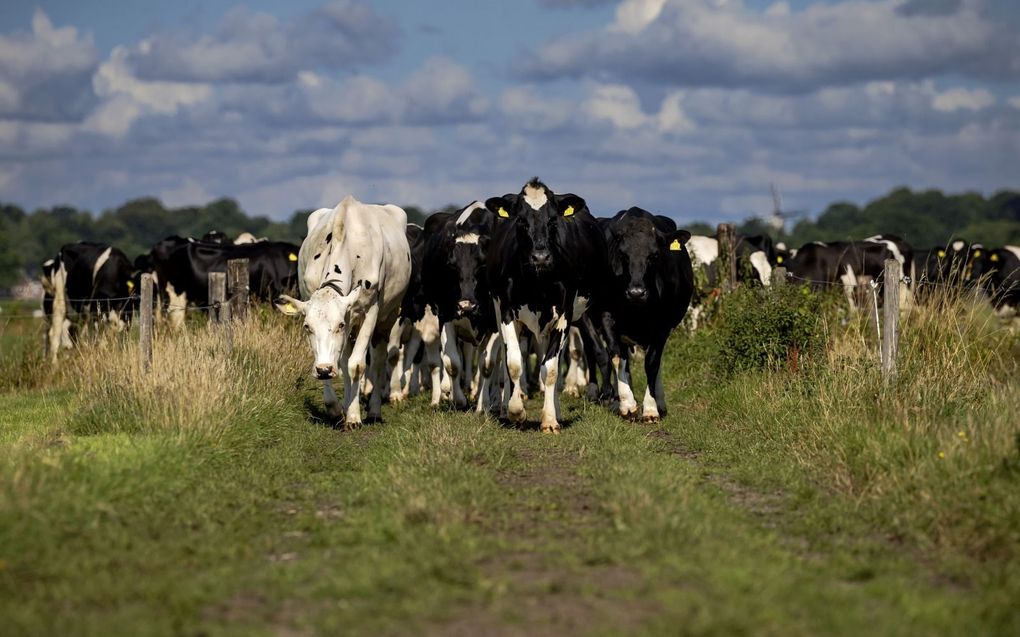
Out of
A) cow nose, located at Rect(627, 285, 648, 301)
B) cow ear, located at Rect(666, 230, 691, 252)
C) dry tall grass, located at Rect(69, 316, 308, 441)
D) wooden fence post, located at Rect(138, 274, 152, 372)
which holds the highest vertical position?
cow ear, located at Rect(666, 230, 691, 252)

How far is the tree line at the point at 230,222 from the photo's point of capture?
116 meters

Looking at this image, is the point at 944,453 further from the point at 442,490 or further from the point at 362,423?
the point at 362,423

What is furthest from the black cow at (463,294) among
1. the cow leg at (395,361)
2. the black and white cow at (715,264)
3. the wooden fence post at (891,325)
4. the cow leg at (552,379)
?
the wooden fence post at (891,325)

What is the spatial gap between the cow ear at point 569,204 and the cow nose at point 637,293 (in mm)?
1056

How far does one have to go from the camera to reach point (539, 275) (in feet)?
44.2

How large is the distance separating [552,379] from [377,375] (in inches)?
109

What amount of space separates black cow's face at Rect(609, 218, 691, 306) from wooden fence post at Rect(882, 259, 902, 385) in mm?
2605

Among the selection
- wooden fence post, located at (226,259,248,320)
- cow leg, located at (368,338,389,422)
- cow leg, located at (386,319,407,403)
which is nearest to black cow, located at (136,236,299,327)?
wooden fence post, located at (226,259,248,320)

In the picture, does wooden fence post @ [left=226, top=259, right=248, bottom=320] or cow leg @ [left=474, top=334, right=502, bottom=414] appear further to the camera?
wooden fence post @ [left=226, top=259, right=248, bottom=320]

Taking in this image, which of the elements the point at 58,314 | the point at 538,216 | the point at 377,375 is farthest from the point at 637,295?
the point at 58,314

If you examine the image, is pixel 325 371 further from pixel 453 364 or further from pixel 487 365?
pixel 453 364

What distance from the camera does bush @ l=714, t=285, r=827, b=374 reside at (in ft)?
52.5

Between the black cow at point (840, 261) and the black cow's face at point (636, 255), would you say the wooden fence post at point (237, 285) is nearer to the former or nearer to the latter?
the black cow's face at point (636, 255)

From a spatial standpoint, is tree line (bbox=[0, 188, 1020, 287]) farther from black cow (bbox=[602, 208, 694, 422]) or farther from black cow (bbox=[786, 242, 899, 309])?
black cow (bbox=[602, 208, 694, 422])
